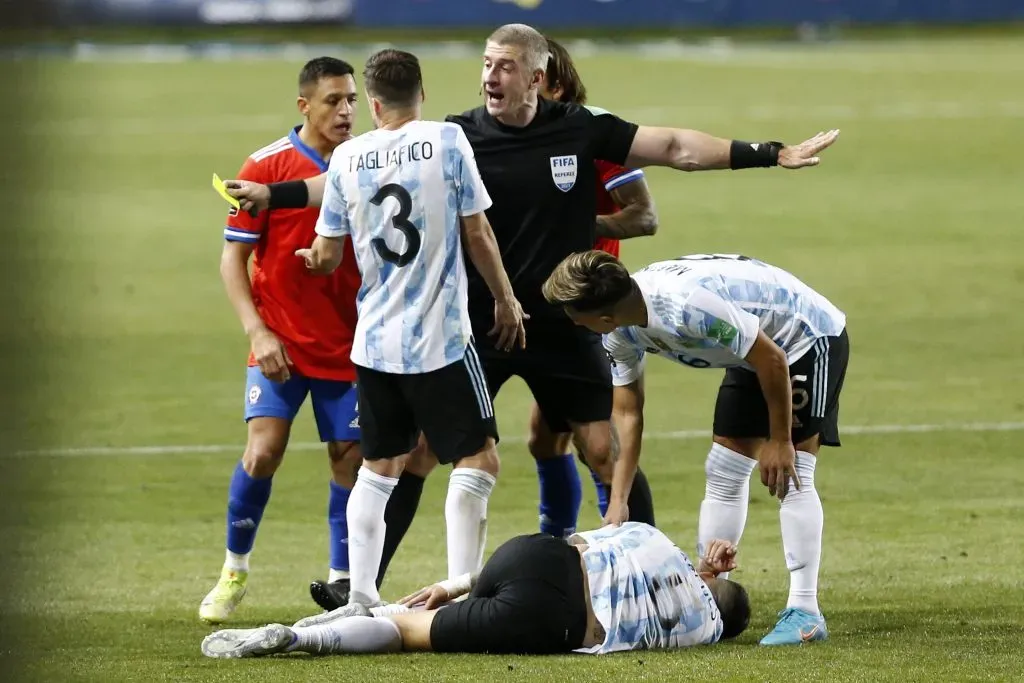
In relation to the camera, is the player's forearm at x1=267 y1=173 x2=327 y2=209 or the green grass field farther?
the player's forearm at x1=267 y1=173 x2=327 y2=209

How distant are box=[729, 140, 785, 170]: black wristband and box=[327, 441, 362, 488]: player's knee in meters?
1.93

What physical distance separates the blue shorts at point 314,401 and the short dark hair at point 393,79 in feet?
4.81

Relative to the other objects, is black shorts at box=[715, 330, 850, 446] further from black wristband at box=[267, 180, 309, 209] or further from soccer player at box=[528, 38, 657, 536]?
black wristband at box=[267, 180, 309, 209]

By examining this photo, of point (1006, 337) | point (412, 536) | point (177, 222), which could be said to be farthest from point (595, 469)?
point (177, 222)

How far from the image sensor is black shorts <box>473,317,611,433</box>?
6.78 meters

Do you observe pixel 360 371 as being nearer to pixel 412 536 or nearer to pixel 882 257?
pixel 412 536

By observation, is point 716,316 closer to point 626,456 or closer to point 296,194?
point 626,456

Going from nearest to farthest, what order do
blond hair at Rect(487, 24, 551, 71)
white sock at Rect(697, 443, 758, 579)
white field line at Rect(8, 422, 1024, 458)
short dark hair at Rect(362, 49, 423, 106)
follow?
short dark hair at Rect(362, 49, 423, 106), blond hair at Rect(487, 24, 551, 71), white sock at Rect(697, 443, 758, 579), white field line at Rect(8, 422, 1024, 458)

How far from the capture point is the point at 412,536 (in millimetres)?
8562

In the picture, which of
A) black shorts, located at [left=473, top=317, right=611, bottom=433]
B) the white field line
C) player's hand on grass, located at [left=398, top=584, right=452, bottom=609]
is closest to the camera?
player's hand on grass, located at [left=398, top=584, right=452, bottom=609]

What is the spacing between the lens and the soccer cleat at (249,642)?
5691 millimetres

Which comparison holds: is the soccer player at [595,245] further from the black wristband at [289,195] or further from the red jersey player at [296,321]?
the black wristband at [289,195]

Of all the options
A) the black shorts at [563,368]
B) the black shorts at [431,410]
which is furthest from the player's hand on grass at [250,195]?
the black shorts at [563,368]

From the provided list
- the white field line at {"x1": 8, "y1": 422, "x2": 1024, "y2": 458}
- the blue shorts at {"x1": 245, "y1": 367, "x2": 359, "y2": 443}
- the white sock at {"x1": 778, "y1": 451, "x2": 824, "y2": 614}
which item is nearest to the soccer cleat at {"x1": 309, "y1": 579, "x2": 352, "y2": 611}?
the blue shorts at {"x1": 245, "y1": 367, "x2": 359, "y2": 443}
